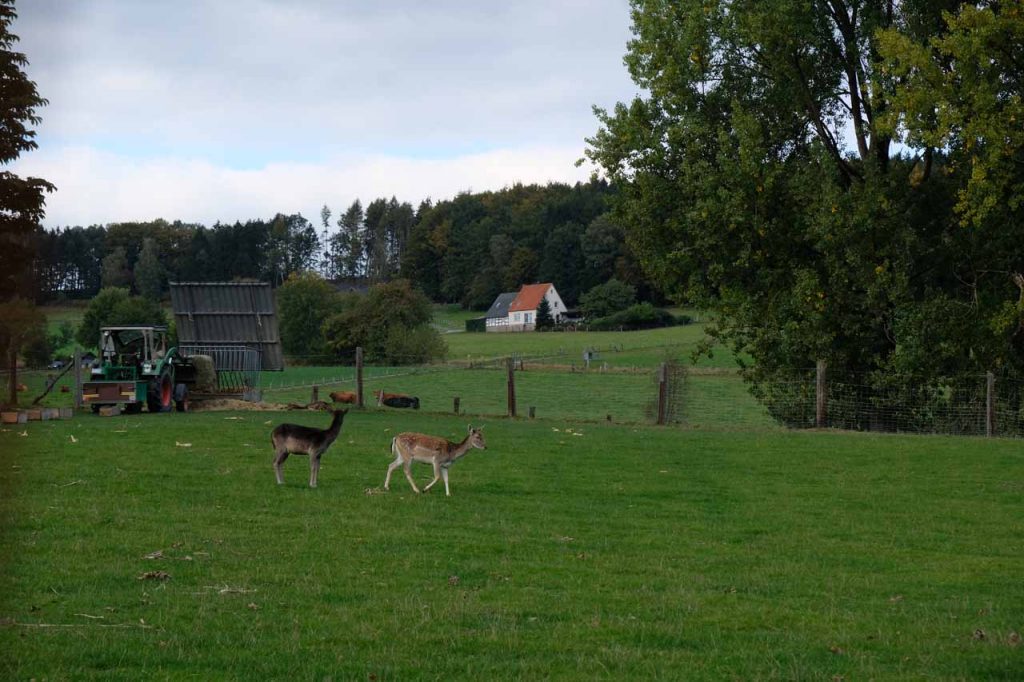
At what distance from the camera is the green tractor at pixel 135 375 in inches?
1238

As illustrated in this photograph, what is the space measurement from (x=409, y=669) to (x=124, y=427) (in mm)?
19728

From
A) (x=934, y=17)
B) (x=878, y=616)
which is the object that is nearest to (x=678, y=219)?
(x=934, y=17)

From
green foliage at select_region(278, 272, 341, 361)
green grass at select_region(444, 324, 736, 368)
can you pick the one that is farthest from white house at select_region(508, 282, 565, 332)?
green foliage at select_region(278, 272, 341, 361)

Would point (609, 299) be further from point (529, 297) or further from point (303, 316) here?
point (303, 316)

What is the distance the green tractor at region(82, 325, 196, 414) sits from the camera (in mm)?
31438

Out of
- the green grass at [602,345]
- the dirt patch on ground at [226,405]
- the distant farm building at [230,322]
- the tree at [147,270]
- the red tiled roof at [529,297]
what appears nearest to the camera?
the tree at [147,270]

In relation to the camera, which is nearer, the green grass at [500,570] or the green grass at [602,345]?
the green grass at [500,570]

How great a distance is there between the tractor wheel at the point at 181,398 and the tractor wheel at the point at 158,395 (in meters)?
0.79

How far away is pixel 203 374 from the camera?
3684 cm

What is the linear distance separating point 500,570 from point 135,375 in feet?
81.3

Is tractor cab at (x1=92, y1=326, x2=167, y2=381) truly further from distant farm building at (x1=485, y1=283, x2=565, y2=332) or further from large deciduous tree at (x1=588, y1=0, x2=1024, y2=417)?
distant farm building at (x1=485, y1=283, x2=565, y2=332)

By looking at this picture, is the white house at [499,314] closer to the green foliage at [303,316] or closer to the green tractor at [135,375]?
the green foliage at [303,316]

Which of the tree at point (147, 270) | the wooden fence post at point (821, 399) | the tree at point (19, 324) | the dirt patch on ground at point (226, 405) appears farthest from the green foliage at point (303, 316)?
the tree at point (19, 324)

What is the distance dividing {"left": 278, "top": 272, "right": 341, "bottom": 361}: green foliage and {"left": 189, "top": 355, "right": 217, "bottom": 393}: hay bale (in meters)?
52.0
